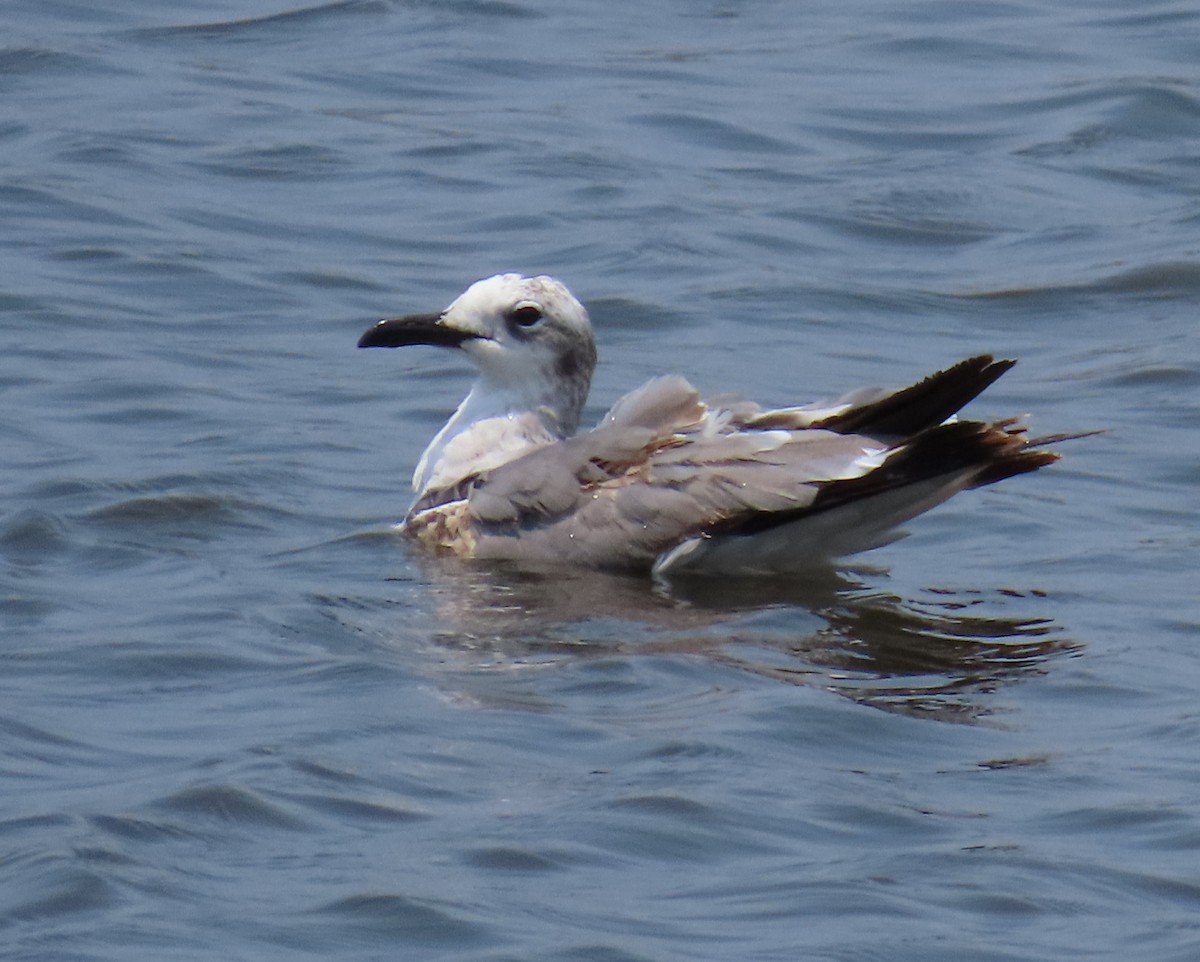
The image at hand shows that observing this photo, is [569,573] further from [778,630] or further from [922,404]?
Result: [922,404]

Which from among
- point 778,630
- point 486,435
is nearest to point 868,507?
point 778,630

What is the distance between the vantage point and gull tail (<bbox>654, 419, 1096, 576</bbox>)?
28.7 ft

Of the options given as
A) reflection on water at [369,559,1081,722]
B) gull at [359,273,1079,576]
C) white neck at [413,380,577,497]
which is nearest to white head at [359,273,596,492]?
white neck at [413,380,577,497]

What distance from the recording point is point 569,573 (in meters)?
9.02

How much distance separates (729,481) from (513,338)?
4.63 feet

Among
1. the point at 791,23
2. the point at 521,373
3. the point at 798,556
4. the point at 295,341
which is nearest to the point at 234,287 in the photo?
the point at 295,341

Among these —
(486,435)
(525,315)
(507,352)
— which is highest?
(525,315)

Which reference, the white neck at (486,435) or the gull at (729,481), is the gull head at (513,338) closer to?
the white neck at (486,435)

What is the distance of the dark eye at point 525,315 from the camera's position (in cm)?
991

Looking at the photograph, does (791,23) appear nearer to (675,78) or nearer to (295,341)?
(675,78)

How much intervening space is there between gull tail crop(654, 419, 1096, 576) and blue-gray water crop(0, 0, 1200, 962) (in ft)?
0.57

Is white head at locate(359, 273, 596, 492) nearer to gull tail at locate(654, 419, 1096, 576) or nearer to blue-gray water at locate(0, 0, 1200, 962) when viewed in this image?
blue-gray water at locate(0, 0, 1200, 962)

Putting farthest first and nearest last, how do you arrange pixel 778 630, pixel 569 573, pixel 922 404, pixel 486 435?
pixel 486 435, pixel 569 573, pixel 922 404, pixel 778 630

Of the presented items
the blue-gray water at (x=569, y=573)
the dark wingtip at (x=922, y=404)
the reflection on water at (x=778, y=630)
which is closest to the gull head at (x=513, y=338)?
the blue-gray water at (x=569, y=573)
